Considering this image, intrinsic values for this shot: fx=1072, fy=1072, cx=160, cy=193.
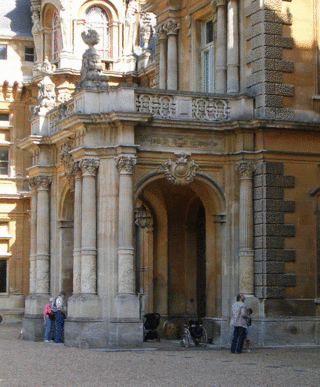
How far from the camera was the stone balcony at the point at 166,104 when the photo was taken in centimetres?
2897

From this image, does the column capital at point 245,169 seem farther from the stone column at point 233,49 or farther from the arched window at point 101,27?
the arched window at point 101,27

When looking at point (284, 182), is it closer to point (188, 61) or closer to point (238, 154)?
point (238, 154)

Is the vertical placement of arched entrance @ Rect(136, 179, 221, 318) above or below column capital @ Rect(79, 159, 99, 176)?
below

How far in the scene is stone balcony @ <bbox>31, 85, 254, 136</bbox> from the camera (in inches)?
1141

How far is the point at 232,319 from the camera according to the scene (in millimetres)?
27500

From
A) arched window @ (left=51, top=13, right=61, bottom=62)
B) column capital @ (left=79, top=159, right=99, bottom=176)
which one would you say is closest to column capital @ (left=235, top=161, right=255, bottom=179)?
column capital @ (left=79, top=159, right=99, bottom=176)

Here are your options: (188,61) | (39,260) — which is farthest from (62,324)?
(188,61)

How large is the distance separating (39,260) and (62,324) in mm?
2890

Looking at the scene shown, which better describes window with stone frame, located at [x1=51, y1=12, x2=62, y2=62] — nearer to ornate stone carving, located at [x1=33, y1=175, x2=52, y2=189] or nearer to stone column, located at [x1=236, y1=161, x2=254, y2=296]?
ornate stone carving, located at [x1=33, y1=175, x2=52, y2=189]

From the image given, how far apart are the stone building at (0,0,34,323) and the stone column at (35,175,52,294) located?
16787 millimetres

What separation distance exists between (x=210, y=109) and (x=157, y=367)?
9.26 meters

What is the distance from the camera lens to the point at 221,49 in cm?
3177

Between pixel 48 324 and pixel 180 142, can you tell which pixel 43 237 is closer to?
pixel 48 324

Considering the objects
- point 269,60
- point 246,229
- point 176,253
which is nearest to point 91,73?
point 269,60
